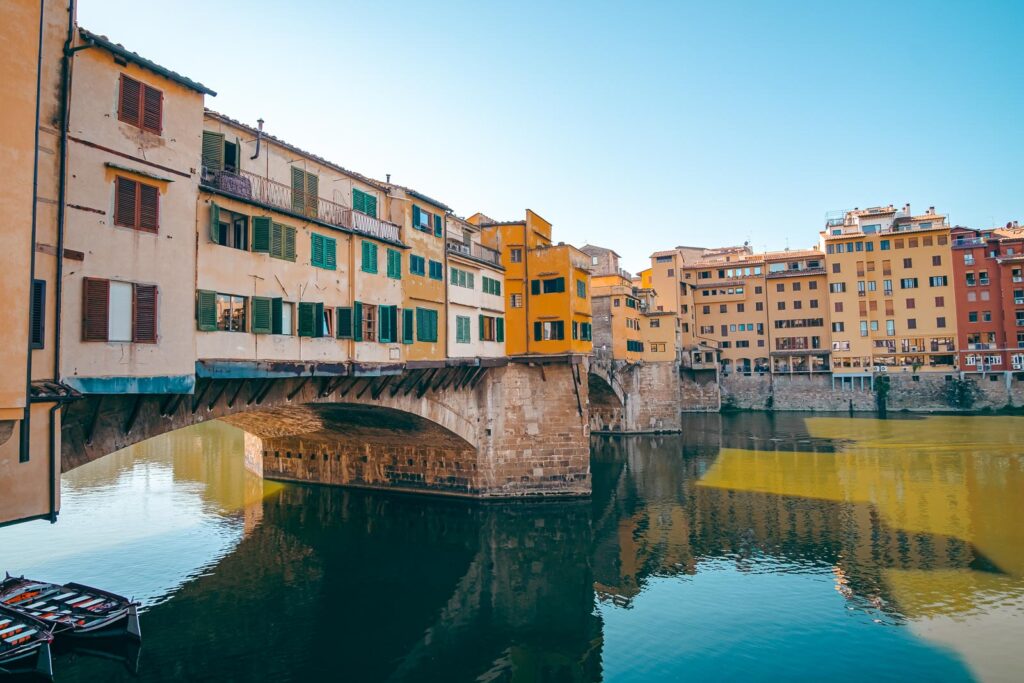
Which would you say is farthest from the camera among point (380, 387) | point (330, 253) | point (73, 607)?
point (380, 387)

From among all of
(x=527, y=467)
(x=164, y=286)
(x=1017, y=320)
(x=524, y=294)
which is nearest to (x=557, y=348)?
(x=524, y=294)

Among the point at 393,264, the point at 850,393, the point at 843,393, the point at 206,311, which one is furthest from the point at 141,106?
the point at 850,393

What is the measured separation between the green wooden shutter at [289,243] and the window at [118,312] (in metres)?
5.19

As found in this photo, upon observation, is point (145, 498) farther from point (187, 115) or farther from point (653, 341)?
point (653, 341)

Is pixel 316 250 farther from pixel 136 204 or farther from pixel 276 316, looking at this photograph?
pixel 136 204

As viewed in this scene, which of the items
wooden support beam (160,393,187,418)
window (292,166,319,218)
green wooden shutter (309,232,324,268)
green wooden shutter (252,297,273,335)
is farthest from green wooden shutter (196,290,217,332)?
window (292,166,319,218)

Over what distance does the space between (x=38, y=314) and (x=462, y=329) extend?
1987cm

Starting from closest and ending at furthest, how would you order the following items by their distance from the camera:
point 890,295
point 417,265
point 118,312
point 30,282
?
point 30,282
point 118,312
point 417,265
point 890,295

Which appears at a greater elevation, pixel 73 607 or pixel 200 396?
pixel 200 396

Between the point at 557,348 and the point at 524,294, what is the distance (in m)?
4.03

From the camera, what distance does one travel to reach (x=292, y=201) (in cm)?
2020

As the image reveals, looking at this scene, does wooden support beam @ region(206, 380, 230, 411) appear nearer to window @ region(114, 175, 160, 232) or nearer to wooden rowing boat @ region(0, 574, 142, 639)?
window @ region(114, 175, 160, 232)

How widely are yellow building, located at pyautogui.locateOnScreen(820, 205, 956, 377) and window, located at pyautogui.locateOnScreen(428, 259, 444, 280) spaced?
6817 cm

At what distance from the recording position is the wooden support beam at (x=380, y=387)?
24.5m
